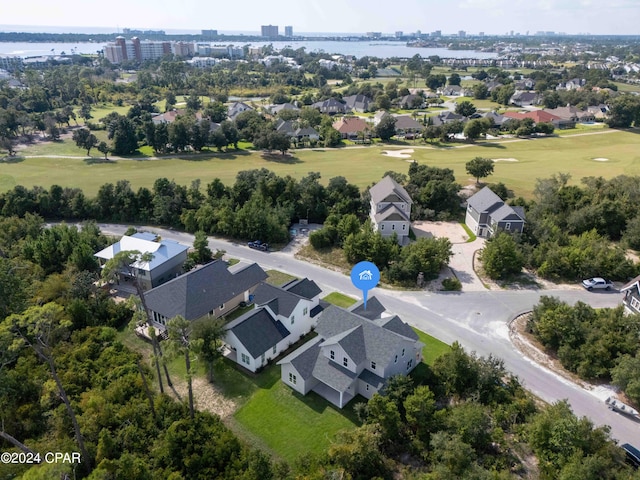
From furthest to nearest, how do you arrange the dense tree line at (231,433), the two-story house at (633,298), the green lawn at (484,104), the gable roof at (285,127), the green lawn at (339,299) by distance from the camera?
the green lawn at (484,104) → the gable roof at (285,127) → the green lawn at (339,299) → the two-story house at (633,298) → the dense tree line at (231,433)

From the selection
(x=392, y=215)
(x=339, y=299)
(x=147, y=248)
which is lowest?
(x=339, y=299)

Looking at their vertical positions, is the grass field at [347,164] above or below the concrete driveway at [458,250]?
above

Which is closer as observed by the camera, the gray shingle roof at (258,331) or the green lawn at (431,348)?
the gray shingle roof at (258,331)

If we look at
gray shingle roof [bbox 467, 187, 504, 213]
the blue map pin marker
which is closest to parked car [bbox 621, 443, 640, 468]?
the blue map pin marker

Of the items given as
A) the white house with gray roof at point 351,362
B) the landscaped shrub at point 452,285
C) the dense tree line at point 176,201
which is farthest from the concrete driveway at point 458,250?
the white house with gray roof at point 351,362

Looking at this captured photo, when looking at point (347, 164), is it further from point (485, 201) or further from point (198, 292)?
point (198, 292)

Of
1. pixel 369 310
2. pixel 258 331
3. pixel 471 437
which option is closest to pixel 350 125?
pixel 369 310

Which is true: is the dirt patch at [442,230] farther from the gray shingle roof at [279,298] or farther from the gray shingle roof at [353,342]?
the gray shingle roof at [353,342]

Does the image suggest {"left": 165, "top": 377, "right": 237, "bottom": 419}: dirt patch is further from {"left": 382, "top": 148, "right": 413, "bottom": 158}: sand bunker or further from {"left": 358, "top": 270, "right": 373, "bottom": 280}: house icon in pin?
{"left": 382, "top": 148, "right": 413, "bottom": 158}: sand bunker
